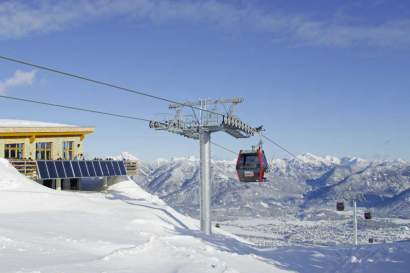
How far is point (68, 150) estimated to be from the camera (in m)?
42.9

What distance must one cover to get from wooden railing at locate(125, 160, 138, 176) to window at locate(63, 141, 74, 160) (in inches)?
199

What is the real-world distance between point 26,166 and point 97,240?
57.8 ft

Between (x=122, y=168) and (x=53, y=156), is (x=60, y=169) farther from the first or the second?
(x=122, y=168)

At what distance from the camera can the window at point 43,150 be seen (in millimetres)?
39250

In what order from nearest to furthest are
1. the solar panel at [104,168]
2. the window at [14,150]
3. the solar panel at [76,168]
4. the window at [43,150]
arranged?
the solar panel at [76,168] < the window at [14,150] < the solar panel at [104,168] < the window at [43,150]

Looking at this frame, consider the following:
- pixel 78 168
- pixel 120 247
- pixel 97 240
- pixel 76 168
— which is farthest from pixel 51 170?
pixel 120 247

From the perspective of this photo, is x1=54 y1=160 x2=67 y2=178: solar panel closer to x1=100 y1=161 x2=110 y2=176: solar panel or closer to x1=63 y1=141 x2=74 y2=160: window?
x1=100 y1=161 x2=110 y2=176: solar panel

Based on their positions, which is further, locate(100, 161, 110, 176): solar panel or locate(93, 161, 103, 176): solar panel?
locate(100, 161, 110, 176): solar panel

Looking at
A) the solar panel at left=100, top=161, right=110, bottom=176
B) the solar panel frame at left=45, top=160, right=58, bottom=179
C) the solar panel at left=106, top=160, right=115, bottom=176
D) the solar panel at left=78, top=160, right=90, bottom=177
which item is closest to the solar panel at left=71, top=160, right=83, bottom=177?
the solar panel at left=78, top=160, right=90, bottom=177

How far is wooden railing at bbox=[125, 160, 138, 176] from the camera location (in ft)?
140

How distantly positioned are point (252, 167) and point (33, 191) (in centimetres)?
1283

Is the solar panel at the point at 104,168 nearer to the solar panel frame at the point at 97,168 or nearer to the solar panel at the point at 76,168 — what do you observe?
the solar panel frame at the point at 97,168

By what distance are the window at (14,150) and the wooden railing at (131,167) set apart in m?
9.18

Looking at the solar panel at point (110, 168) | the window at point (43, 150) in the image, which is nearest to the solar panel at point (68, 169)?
the solar panel at point (110, 168)
